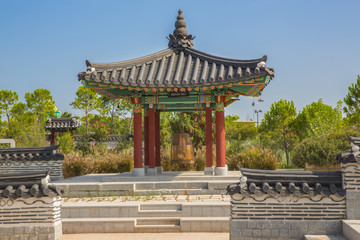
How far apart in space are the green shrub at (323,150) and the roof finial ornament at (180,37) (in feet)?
24.0

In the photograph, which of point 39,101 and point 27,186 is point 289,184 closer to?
point 27,186

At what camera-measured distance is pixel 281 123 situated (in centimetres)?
2938

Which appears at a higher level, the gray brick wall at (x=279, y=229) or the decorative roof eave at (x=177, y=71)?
the decorative roof eave at (x=177, y=71)

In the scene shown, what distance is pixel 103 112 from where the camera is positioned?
1393 inches

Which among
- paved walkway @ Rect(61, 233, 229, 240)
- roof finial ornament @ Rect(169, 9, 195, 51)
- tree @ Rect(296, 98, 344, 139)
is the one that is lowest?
paved walkway @ Rect(61, 233, 229, 240)

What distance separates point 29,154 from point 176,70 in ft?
21.3

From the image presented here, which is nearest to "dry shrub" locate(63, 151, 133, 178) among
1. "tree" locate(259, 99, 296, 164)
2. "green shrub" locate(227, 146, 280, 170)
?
"green shrub" locate(227, 146, 280, 170)

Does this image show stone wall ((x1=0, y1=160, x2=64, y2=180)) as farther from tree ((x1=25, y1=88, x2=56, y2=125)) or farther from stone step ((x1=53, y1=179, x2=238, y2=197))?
tree ((x1=25, y1=88, x2=56, y2=125))

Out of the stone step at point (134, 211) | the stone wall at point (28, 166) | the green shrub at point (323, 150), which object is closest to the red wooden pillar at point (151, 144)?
the stone step at point (134, 211)

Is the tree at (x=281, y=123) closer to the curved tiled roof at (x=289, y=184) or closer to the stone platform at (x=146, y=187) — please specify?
the stone platform at (x=146, y=187)

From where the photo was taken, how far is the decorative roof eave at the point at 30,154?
13.6 meters

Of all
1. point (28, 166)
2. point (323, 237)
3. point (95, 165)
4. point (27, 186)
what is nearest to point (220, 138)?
point (323, 237)

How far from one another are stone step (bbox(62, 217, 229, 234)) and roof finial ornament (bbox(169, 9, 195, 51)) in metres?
6.67

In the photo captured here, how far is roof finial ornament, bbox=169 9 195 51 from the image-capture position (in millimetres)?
12711
